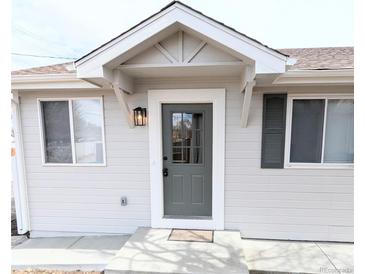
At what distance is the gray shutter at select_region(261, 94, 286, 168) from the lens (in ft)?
10.5

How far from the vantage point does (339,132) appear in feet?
10.7

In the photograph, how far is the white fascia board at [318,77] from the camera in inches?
111

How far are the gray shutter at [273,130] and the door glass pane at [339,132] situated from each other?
730 mm

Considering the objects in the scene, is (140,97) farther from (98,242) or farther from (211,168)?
(98,242)

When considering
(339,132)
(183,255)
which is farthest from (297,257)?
(339,132)

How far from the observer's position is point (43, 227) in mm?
3785

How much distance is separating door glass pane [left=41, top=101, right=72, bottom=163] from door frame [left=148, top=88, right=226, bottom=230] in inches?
60.8

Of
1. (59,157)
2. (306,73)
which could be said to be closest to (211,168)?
(306,73)

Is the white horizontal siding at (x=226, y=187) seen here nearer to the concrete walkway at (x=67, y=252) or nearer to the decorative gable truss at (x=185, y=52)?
the concrete walkway at (x=67, y=252)

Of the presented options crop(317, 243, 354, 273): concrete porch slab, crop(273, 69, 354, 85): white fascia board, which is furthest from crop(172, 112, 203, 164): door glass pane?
crop(317, 243, 354, 273): concrete porch slab

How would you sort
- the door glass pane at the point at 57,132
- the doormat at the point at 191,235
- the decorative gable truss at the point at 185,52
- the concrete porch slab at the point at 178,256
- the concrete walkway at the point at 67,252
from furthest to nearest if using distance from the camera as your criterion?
the door glass pane at the point at 57,132 → the doormat at the point at 191,235 → the concrete walkway at the point at 67,252 → the decorative gable truss at the point at 185,52 → the concrete porch slab at the point at 178,256

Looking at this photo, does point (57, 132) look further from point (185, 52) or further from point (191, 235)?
point (191, 235)

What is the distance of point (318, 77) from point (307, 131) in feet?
2.82

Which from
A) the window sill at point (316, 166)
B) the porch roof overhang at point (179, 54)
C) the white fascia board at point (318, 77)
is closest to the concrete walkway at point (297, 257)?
the window sill at point (316, 166)
